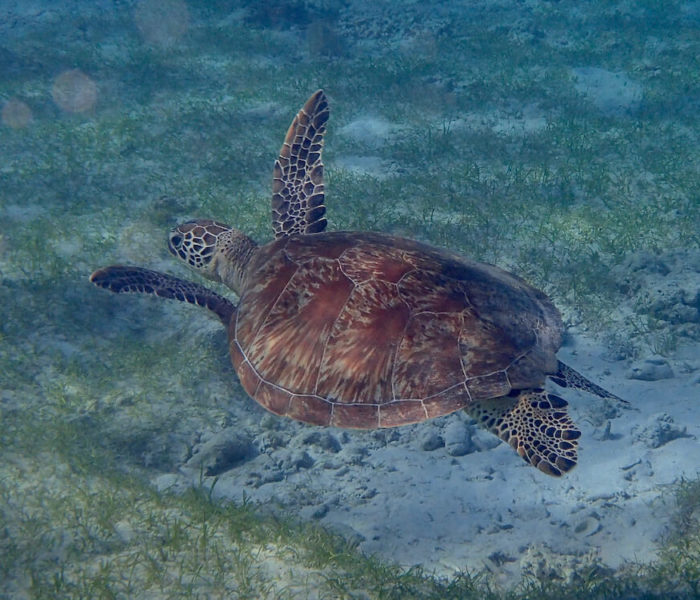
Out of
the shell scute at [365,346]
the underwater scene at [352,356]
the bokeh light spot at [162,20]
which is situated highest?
the bokeh light spot at [162,20]

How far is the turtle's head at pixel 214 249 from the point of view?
12.5 ft

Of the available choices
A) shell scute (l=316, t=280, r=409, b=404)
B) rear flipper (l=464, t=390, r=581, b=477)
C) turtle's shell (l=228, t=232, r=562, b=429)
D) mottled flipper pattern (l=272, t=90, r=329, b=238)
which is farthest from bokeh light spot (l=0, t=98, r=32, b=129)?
rear flipper (l=464, t=390, r=581, b=477)

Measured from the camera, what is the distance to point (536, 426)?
2.65 meters

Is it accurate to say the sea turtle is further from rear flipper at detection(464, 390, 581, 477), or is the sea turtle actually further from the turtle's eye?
the turtle's eye

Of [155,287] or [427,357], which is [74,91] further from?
[427,357]

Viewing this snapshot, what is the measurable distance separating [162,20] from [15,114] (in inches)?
178

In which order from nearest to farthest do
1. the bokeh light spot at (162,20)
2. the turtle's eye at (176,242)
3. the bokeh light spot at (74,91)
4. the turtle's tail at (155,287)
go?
the turtle's tail at (155,287) → the turtle's eye at (176,242) → the bokeh light spot at (74,91) → the bokeh light spot at (162,20)

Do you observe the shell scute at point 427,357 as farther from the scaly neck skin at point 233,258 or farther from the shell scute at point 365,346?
the scaly neck skin at point 233,258

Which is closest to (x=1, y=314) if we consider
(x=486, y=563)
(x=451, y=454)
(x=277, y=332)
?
(x=277, y=332)

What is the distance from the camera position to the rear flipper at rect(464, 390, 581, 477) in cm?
251

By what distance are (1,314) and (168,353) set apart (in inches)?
54.5

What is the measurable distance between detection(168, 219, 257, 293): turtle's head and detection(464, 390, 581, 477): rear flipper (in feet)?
6.64

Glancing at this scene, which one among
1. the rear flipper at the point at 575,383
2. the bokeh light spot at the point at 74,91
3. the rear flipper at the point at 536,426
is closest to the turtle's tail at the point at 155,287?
the rear flipper at the point at 536,426

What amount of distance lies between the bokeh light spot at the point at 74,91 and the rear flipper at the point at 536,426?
7.34 metres
